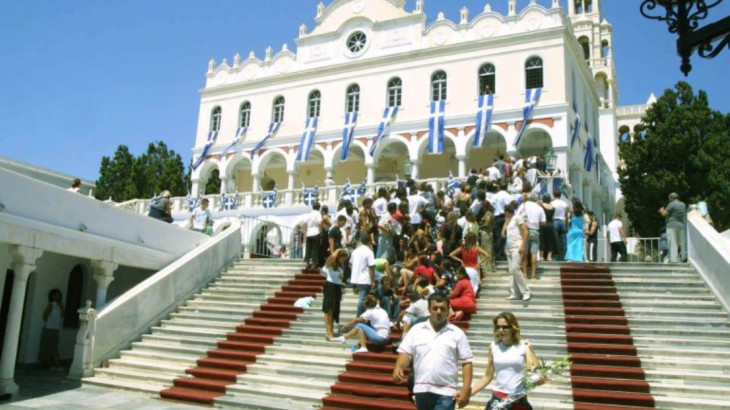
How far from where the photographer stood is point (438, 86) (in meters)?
29.8

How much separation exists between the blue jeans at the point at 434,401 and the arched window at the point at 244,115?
1237 inches

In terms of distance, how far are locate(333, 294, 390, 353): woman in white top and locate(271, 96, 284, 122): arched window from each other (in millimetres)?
25200

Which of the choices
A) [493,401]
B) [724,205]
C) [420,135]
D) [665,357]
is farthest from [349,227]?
[724,205]

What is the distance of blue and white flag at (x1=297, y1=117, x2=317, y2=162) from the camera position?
31.8 meters

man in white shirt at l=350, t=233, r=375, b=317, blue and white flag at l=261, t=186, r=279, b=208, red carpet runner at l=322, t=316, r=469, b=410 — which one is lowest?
red carpet runner at l=322, t=316, r=469, b=410

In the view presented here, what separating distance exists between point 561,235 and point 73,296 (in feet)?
39.5

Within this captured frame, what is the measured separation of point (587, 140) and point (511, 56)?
685 cm

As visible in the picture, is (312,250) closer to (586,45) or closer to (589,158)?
(589,158)

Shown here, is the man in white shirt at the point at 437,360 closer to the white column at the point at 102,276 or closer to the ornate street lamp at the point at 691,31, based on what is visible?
the ornate street lamp at the point at 691,31

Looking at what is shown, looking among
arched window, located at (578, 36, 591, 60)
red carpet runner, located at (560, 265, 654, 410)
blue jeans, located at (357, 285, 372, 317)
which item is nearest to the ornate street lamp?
red carpet runner, located at (560, 265, 654, 410)

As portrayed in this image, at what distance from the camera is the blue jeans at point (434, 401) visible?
5.09 m

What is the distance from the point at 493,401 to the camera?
5145 mm

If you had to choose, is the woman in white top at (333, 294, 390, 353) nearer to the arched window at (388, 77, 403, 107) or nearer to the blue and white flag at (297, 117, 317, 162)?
the arched window at (388, 77, 403, 107)

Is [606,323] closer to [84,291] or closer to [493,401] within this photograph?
[493,401]
